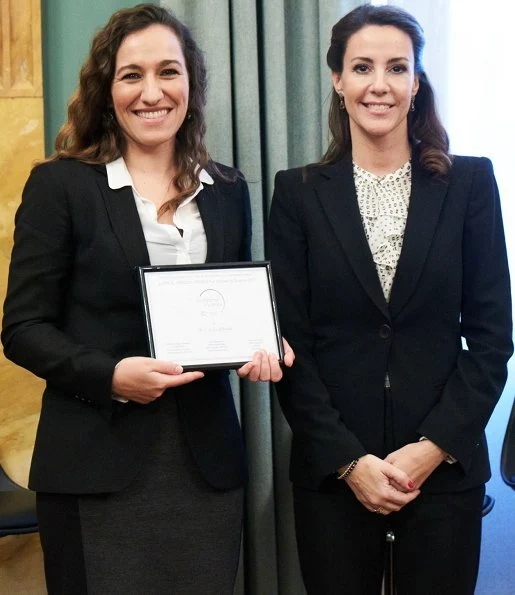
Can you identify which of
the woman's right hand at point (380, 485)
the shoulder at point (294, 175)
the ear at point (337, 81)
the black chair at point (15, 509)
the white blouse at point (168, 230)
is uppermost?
the ear at point (337, 81)

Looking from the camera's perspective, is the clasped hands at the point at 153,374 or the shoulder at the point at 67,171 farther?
the shoulder at the point at 67,171

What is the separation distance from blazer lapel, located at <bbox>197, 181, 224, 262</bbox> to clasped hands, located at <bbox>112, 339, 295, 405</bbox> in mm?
298

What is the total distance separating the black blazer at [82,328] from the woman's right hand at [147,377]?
36 mm

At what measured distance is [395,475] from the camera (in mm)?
2070

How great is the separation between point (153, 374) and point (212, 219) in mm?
484

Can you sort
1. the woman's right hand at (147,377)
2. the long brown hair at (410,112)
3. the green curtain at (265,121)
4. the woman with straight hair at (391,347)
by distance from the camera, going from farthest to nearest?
the green curtain at (265,121) < the long brown hair at (410,112) < the woman with straight hair at (391,347) < the woman's right hand at (147,377)

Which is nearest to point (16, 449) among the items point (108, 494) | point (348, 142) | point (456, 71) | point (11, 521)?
point (11, 521)

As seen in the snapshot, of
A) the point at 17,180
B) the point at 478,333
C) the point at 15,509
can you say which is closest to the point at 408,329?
the point at 478,333

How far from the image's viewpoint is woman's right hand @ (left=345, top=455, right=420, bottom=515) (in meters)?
2.07

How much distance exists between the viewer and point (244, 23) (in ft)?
9.34

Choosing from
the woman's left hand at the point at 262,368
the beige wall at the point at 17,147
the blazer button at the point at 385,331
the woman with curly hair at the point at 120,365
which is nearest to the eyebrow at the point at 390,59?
the woman with curly hair at the point at 120,365

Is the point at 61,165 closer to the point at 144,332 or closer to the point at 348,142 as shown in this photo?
the point at 144,332

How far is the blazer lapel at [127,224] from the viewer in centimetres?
207

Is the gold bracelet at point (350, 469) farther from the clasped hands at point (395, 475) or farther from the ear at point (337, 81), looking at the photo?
the ear at point (337, 81)
